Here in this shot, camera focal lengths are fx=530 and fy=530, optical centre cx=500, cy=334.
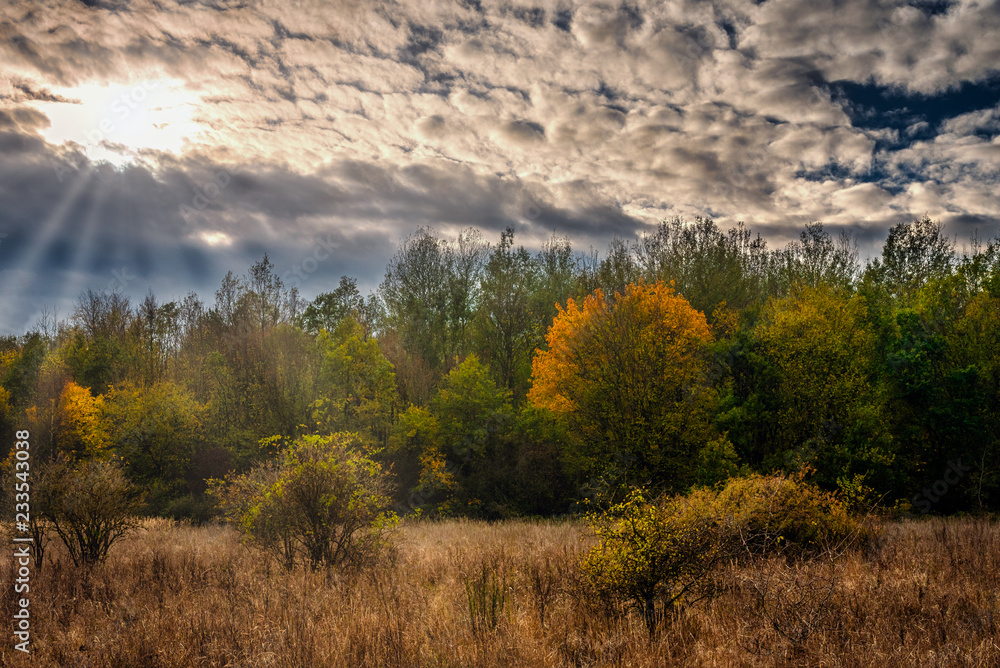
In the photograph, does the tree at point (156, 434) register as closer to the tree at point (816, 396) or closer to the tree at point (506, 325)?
the tree at point (506, 325)

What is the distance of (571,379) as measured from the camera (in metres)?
25.2

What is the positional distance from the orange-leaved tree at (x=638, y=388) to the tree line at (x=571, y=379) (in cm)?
10

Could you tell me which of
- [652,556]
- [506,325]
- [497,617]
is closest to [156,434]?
[506,325]

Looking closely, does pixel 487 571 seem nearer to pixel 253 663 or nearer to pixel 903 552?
pixel 253 663

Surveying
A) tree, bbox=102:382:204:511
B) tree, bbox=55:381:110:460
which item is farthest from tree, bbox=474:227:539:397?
tree, bbox=55:381:110:460

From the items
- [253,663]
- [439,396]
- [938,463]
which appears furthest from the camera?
[439,396]

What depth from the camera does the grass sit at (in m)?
5.35

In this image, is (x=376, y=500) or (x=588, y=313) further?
(x=588, y=313)

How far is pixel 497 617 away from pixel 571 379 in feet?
62.4

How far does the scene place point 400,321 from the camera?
39281 millimetres

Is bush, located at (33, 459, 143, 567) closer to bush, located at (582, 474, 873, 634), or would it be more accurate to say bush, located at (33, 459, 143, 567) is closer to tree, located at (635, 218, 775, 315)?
bush, located at (582, 474, 873, 634)

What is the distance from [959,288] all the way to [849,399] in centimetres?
1298

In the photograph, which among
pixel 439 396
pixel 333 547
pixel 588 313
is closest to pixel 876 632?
pixel 333 547

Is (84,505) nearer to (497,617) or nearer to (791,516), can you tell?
(497,617)
